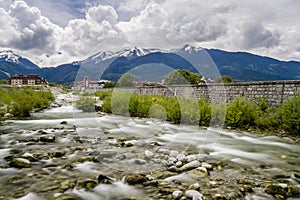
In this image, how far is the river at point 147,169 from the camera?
11.9 feet

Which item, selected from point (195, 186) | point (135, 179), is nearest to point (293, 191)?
point (195, 186)

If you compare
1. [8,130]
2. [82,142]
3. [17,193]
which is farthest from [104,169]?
[8,130]

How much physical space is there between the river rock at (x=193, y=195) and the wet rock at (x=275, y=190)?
3.60ft

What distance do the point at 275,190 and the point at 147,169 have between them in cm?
220

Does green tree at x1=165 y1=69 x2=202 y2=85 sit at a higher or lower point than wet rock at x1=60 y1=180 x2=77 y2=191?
higher

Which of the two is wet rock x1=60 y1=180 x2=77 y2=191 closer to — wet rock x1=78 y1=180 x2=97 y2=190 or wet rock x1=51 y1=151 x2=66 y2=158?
wet rock x1=78 y1=180 x2=97 y2=190

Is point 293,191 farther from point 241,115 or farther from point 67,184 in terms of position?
point 241,115

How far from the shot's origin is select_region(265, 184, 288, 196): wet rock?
3.61 m

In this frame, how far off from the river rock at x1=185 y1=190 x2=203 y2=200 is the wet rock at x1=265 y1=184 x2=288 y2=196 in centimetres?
110

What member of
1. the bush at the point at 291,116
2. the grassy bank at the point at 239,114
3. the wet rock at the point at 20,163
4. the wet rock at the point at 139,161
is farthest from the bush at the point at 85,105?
the wet rock at the point at 139,161

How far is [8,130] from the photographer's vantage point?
9.12m

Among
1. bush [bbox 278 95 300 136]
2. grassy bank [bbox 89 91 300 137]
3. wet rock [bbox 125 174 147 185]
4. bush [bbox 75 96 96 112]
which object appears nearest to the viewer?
wet rock [bbox 125 174 147 185]

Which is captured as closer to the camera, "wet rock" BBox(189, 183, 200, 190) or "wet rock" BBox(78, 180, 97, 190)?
"wet rock" BBox(189, 183, 200, 190)

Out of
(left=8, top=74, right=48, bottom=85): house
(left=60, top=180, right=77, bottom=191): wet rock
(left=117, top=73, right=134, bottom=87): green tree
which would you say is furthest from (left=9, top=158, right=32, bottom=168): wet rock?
(left=8, top=74, right=48, bottom=85): house
